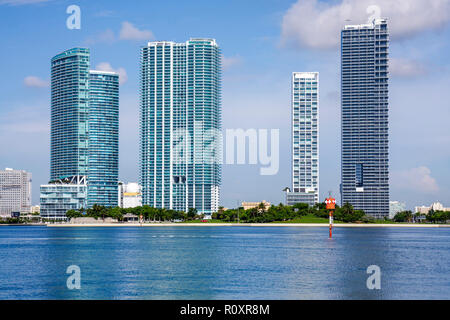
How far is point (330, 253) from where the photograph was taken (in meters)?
107

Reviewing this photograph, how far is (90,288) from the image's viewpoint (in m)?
62.2

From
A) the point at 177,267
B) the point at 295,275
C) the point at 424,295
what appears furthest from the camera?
the point at 177,267

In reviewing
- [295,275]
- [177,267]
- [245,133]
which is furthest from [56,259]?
[295,275]

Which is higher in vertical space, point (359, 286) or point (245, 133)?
point (245, 133)
